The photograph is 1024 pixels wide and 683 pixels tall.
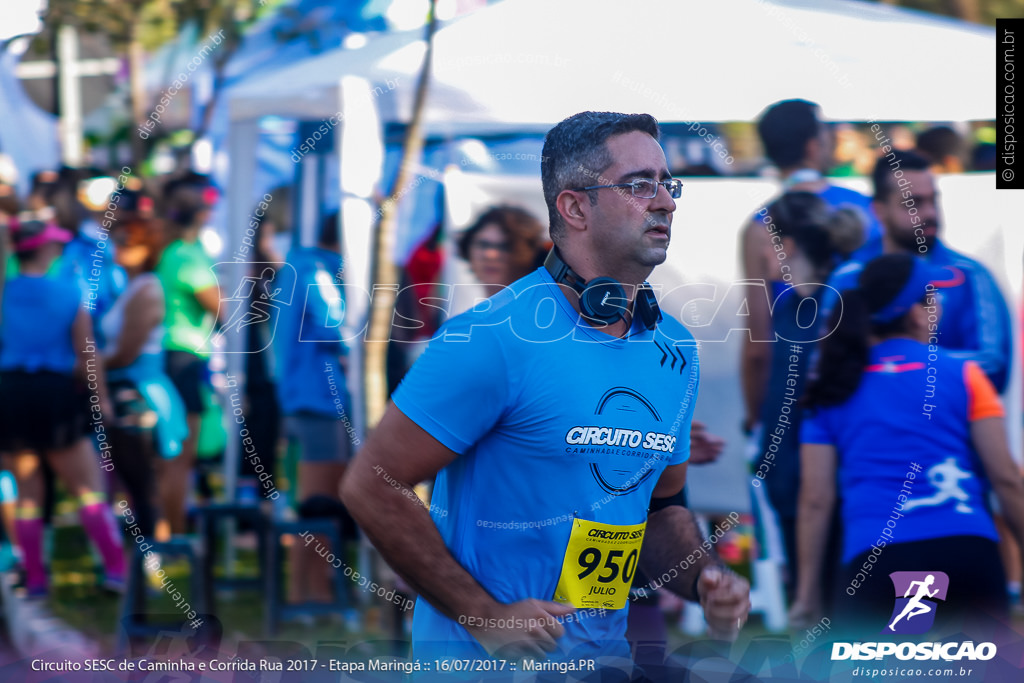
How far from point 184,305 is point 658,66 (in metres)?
1.73

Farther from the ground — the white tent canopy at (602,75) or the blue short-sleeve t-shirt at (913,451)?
the white tent canopy at (602,75)

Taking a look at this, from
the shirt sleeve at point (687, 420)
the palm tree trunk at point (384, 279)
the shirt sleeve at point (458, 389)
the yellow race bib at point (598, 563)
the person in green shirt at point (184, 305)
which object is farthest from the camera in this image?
the person in green shirt at point (184, 305)

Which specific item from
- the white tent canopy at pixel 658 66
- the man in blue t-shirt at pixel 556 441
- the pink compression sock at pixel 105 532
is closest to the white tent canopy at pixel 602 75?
the white tent canopy at pixel 658 66

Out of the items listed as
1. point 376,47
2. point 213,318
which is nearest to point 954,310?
point 376,47

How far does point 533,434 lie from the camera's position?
1.88m

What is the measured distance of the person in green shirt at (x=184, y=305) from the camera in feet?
10.9

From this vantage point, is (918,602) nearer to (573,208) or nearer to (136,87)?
(573,208)

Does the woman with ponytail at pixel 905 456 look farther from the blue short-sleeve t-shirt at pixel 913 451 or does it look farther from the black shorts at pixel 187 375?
the black shorts at pixel 187 375

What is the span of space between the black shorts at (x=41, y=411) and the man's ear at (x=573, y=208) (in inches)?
77.7

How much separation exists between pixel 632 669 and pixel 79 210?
2.17 meters

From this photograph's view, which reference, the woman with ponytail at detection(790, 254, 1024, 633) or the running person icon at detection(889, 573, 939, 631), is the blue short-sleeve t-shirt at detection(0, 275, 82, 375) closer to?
the woman with ponytail at detection(790, 254, 1024, 633)

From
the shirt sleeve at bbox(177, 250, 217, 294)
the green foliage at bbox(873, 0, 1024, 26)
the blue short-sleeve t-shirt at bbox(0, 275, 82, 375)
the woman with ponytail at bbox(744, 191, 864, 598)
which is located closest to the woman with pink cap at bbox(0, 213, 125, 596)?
the blue short-sleeve t-shirt at bbox(0, 275, 82, 375)

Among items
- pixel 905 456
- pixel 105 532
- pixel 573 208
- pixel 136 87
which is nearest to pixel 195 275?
pixel 136 87

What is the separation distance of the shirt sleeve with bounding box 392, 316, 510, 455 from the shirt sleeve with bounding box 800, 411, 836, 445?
1.62 metres
